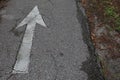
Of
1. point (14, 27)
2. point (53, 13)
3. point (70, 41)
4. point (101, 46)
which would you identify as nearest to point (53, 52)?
point (70, 41)

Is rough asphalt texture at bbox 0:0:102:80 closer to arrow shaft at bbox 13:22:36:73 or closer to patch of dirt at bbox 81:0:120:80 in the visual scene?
arrow shaft at bbox 13:22:36:73

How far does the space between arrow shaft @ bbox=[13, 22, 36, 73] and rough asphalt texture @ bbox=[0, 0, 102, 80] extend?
0.33 ft

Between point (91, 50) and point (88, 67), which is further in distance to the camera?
point (91, 50)

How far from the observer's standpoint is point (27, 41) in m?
5.62

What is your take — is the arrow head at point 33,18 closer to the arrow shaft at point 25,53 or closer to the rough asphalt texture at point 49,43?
the rough asphalt texture at point 49,43

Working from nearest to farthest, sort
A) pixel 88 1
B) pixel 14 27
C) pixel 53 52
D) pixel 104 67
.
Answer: pixel 104 67
pixel 53 52
pixel 14 27
pixel 88 1

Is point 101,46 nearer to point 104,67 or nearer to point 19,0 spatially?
point 104,67

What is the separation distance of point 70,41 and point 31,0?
9.73 ft

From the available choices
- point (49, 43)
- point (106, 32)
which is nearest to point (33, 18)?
point (49, 43)

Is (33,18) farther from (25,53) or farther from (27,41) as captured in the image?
(25,53)

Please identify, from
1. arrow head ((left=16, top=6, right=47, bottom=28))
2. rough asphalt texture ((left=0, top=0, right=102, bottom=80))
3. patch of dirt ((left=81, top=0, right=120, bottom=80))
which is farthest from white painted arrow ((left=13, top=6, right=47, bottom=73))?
patch of dirt ((left=81, top=0, right=120, bottom=80))

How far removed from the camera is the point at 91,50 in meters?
5.29

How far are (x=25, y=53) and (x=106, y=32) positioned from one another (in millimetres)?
2299

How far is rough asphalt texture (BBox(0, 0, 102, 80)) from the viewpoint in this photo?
459cm
